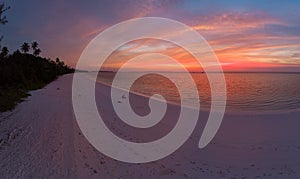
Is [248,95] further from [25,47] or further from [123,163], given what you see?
[25,47]

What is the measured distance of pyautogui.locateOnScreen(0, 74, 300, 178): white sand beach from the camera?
22.1 feet

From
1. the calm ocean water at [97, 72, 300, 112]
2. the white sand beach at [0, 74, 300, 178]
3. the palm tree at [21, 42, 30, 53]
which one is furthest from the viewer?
the palm tree at [21, 42, 30, 53]

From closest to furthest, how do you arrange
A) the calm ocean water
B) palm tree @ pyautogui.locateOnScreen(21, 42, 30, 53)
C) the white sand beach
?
1. the white sand beach
2. the calm ocean water
3. palm tree @ pyautogui.locateOnScreen(21, 42, 30, 53)

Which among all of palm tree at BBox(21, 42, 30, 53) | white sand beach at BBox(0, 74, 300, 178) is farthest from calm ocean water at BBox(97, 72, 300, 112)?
palm tree at BBox(21, 42, 30, 53)

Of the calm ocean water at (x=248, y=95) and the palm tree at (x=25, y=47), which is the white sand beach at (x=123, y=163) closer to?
the calm ocean water at (x=248, y=95)

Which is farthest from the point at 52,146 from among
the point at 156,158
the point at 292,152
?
the point at 292,152

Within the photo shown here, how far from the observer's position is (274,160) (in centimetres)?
930

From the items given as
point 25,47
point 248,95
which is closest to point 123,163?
point 248,95

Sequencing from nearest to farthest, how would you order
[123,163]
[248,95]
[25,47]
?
[123,163] → [248,95] → [25,47]

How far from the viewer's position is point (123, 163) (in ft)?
24.6

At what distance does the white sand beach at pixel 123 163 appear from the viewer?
22.1 ft

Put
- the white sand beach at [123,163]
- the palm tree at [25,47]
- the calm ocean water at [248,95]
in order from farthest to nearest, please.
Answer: the palm tree at [25,47], the calm ocean water at [248,95], the white sand beach at [123,163]

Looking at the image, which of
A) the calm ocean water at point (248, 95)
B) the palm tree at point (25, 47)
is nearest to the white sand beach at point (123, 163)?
the calm ocean water at point (248, 95)

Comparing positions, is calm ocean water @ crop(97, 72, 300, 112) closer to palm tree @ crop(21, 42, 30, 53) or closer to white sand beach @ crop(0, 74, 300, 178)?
white sand beach @ crop(0, 74, 300, 178)
